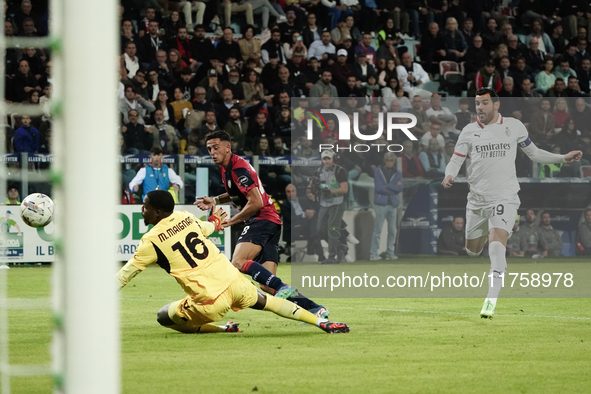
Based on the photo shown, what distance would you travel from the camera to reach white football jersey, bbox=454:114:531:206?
1023cm

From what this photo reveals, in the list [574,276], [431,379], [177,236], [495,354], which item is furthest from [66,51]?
[574,276]

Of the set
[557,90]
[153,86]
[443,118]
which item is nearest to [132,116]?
[153,86]

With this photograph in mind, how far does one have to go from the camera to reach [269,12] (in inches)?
896

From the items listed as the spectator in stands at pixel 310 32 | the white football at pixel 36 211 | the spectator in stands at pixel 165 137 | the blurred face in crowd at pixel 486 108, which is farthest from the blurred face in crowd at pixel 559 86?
the white football at pixel 36 211

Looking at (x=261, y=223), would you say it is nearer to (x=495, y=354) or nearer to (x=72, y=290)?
(x=495, y=354)

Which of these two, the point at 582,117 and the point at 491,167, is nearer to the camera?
the point at 491,167

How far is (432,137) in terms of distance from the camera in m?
16.8

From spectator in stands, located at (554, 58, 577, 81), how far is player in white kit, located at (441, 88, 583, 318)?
499 inches

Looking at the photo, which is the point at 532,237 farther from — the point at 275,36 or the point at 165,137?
the point at 275,36

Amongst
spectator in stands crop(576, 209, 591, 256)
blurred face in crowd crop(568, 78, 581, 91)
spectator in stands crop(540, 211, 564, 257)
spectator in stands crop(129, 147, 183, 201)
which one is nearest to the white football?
spectator in stands crop(129, 147, 183, 201)

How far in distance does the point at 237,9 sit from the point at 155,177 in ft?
24.5

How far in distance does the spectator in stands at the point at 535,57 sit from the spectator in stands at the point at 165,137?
10.2 meters

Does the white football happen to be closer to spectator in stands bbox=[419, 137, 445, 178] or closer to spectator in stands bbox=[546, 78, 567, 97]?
spectator in stands bbox=[419, 137, 445, 178]

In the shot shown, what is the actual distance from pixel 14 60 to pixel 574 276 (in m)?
12.2
